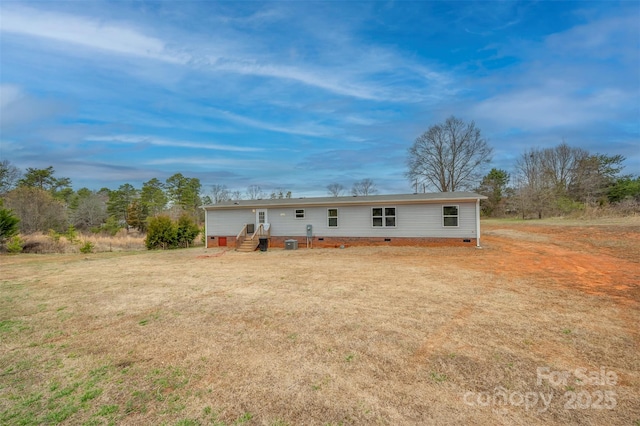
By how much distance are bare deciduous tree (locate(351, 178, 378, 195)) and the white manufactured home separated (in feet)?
102

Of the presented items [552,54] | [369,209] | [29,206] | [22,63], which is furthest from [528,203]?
[29,206]

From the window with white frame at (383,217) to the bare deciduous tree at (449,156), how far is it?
19.4 meters

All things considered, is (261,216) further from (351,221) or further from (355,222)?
(355,222)

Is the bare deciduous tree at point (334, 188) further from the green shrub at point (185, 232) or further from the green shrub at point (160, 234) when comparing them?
the green shrub at point (160, 234)

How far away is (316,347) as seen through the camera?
12.4ft

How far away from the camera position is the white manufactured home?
1414 cm

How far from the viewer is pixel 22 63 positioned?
1204 centimetres

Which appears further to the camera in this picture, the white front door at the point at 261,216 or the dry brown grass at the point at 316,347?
the white front door at the point at 261,216

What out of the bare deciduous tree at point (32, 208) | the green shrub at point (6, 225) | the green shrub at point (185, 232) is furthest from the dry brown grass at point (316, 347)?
the bare deciduous tree at point (32, 208)

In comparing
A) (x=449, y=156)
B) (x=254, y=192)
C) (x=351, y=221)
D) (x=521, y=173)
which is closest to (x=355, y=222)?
(x=351, y=221)

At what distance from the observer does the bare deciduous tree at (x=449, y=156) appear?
31031 mm

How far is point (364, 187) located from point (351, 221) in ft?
107

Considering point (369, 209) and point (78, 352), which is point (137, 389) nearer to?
point (78, 352)

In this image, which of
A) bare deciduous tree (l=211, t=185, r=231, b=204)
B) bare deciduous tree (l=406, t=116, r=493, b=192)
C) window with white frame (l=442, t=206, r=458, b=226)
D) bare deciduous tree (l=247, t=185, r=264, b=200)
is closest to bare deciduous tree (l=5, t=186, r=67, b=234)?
bare deciduous tree (l=211, t=185, r=231, b=204)
